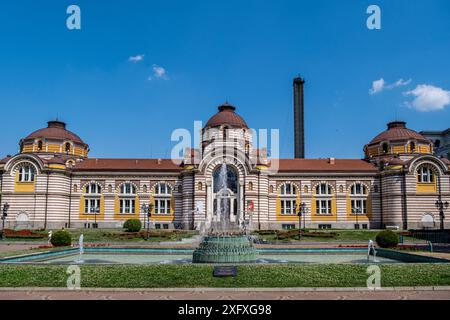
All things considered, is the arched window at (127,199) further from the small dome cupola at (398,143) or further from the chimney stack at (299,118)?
the small dome cupola at (398,143)

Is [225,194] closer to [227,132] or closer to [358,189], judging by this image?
[227,132]

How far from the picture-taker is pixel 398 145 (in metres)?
56.6

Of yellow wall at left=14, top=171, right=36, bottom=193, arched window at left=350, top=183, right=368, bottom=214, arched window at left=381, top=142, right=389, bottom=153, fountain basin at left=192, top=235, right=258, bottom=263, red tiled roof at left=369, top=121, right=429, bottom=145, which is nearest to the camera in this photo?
fountain basin at left=192, top=235, right=258, bottom=263

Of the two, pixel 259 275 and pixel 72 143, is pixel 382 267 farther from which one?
pixel 72 143

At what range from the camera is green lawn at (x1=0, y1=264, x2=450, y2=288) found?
1442 cm

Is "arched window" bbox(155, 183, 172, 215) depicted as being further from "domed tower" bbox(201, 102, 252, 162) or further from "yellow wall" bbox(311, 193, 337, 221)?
"yellow wall" bbox(311, 193, 337, 221)

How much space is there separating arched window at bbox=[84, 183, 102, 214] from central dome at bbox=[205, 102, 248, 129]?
1743cm

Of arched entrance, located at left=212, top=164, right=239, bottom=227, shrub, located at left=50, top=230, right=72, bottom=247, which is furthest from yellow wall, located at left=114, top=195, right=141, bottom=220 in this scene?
shrub, located at left=50, top=230, right=72, bottom=247

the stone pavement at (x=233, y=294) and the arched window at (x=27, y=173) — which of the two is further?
the arched window at (x=27, y=173)

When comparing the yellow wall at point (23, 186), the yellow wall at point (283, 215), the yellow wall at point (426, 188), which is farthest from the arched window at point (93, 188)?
the yellow wall at point (426, 188)

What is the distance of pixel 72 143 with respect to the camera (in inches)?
2318

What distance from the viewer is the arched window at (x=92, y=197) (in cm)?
5469

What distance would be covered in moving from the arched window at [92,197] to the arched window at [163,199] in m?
7.83
